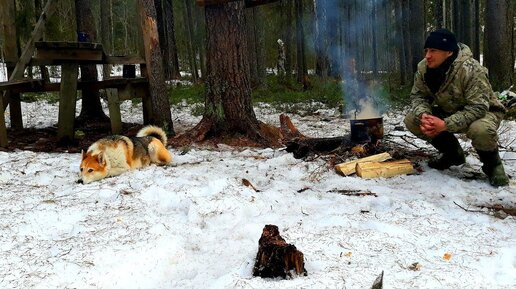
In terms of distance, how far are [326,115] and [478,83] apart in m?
6.43

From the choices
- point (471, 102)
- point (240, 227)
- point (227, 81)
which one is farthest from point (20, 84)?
point (471, 102)

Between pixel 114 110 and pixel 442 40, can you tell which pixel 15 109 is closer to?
pixel 114 110

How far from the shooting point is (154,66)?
7.61 m

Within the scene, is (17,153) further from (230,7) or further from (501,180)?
(501,180)

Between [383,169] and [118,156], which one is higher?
[118,156]

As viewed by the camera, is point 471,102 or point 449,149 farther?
point 449,149

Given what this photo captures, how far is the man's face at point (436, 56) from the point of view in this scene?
457cm

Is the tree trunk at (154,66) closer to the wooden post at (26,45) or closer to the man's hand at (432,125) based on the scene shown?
the wooden post at (26,45)

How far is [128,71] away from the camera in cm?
876

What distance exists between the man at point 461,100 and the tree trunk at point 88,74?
23.2 feet

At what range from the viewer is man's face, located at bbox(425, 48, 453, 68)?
4574 millimetres

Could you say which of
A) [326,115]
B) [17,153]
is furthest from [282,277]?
[326,115]

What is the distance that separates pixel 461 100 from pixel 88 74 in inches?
298

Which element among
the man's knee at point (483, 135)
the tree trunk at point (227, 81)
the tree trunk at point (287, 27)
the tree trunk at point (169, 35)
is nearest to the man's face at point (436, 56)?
the man's knee at point (483, 135)
